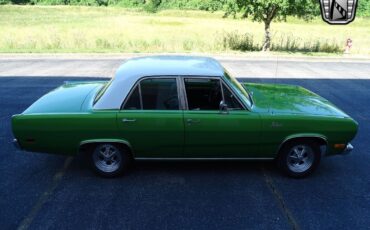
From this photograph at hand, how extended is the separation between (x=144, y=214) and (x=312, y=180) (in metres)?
2.57

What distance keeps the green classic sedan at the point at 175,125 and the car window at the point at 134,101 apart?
14 millimetres

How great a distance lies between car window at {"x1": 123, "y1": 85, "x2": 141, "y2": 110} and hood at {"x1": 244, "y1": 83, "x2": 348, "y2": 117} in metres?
1.68

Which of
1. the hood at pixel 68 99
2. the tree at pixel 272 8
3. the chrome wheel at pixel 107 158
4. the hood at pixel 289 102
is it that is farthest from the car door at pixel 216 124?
the tree at pixel 272 8

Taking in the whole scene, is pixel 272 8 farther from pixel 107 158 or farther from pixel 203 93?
pixel 107 158

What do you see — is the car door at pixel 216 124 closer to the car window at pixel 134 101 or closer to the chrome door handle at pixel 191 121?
the chrome door handle at pixel 191 121

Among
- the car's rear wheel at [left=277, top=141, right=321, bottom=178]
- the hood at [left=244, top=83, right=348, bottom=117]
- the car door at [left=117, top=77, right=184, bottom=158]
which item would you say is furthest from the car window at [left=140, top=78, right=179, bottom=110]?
the car's rear wheel at [left=277, top=141, right=321, bottom=178]

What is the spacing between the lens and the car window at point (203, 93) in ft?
17.3

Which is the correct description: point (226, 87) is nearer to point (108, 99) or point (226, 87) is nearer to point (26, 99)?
point (108, 99)

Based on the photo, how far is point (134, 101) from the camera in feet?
17.2

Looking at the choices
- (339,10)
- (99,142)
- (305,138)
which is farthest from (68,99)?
(339,10)

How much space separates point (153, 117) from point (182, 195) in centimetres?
112

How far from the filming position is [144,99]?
5250 millimetres

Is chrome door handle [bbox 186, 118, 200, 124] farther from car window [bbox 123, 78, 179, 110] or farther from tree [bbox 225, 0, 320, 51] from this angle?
tree [bbox 225, 0, 320, 51]

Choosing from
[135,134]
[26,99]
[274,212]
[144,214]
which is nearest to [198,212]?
[144,214]
